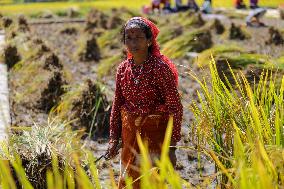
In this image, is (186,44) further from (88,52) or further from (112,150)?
(112,150)

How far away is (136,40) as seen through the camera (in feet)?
11.6

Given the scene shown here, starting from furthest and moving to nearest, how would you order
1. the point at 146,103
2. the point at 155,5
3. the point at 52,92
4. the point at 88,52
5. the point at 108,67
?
the point at 155,5 < the point at 88,52 < the point at 108,67 < the point at 52,92 < the point at 146,103

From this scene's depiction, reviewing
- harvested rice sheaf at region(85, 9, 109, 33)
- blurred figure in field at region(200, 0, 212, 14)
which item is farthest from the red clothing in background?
→ blurred figure in field at region(200, 0, 212, 14)

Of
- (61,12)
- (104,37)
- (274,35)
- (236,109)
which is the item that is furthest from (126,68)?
(61,12)

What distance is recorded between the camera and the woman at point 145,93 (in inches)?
139

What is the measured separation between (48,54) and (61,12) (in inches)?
571

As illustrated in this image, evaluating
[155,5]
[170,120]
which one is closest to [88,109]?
[170,120]

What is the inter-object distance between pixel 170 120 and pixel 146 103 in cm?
135

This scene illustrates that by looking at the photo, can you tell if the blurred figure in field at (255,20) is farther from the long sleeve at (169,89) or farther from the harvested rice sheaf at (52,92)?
the long sleeve at (169,89)

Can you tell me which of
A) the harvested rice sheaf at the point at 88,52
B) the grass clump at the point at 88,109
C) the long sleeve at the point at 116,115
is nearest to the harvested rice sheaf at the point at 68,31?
the harvested rice sheaf at the point at 88,52

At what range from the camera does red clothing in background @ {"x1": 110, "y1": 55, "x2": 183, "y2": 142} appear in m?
3.53

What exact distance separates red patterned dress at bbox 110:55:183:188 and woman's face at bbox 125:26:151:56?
0.08 metres

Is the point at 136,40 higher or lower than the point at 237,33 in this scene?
higher

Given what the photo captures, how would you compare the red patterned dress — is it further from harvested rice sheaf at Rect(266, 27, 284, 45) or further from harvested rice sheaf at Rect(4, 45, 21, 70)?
harvested rice sheaf at Rect(266, 27, 284, 45)
